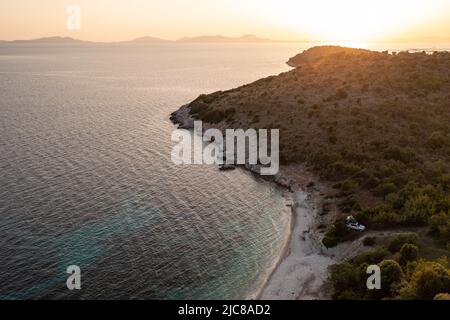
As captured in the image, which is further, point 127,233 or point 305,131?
point 305,131

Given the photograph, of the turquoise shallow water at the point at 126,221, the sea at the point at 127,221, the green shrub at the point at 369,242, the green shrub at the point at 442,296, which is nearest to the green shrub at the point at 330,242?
the green shrub at the point at 369,242

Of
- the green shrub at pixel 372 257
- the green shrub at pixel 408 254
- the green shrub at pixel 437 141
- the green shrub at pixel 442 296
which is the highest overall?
the green shrub at pixel 437 141

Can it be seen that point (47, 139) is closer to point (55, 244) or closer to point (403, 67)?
point (55, 244)

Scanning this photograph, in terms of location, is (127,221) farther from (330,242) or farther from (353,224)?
(353,224)

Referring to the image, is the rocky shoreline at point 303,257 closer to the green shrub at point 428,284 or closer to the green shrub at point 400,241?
the green shrub at point 400,241

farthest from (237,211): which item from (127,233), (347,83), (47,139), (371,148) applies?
(347,83)

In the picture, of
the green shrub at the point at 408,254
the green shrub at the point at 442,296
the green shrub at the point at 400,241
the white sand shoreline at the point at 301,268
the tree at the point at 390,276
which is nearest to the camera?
the green shrub at the point at 442,296

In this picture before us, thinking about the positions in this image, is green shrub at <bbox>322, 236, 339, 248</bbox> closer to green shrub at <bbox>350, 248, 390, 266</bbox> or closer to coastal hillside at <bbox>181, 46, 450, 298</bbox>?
coastal hillside at <bbox>181, 46, 450, 298</bbox>

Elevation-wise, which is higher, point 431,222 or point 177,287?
point 431,222
